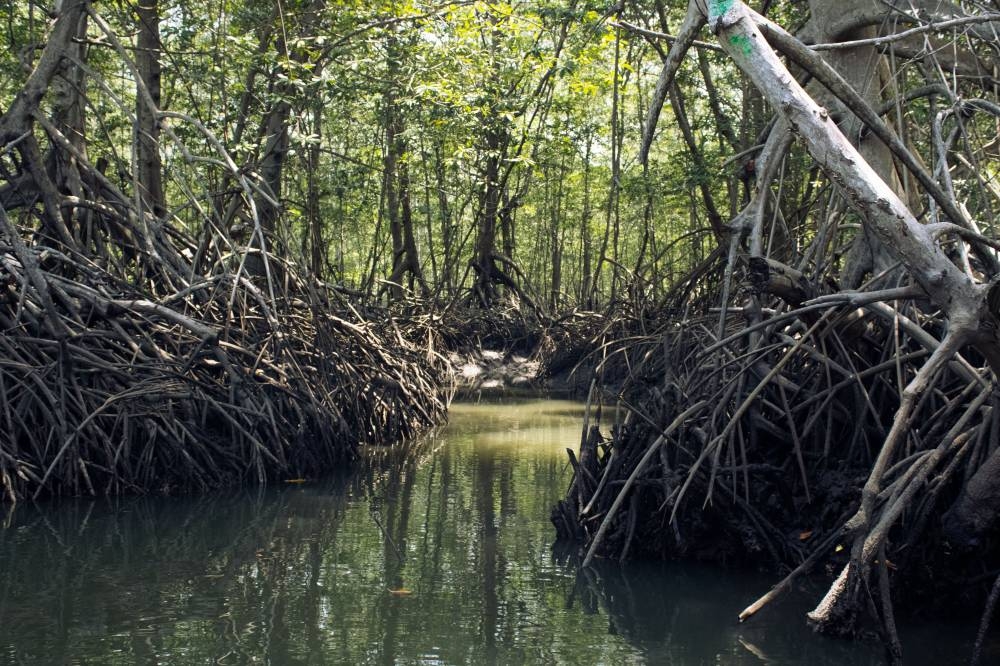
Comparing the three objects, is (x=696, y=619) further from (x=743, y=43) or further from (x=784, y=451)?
(x=743, y=43)

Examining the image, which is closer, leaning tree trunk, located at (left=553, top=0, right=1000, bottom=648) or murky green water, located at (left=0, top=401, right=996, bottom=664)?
leaning tree trunk, located at (left=553, top=0, right=1000, bottom=648)

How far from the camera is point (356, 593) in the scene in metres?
4.73

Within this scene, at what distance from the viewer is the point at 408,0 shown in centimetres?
1074

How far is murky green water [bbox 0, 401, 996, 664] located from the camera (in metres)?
4.04

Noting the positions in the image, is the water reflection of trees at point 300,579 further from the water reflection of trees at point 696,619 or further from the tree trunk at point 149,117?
the tree trunk at point 149,117

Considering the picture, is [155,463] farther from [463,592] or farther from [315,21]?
[315,21]

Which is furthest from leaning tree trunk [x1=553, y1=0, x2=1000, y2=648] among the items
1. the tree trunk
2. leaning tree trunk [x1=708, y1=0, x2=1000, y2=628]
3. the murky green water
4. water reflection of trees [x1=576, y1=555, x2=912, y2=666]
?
the tree trunk

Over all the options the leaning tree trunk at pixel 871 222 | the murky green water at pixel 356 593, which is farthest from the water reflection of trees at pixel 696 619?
the leaning tree trunk at pixel 871 222

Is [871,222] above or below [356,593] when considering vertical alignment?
above

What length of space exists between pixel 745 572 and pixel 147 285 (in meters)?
4.80

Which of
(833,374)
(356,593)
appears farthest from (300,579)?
(833,374)

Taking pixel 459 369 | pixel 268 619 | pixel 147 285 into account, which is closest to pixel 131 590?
pixel 268 619

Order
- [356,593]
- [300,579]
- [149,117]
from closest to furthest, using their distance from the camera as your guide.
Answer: [356,593], [300,579], [149,117]

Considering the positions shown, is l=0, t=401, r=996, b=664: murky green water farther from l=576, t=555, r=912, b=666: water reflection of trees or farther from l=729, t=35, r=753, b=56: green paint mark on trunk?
l=729, t=35, r=753, b=56: green paint mark on trunk
